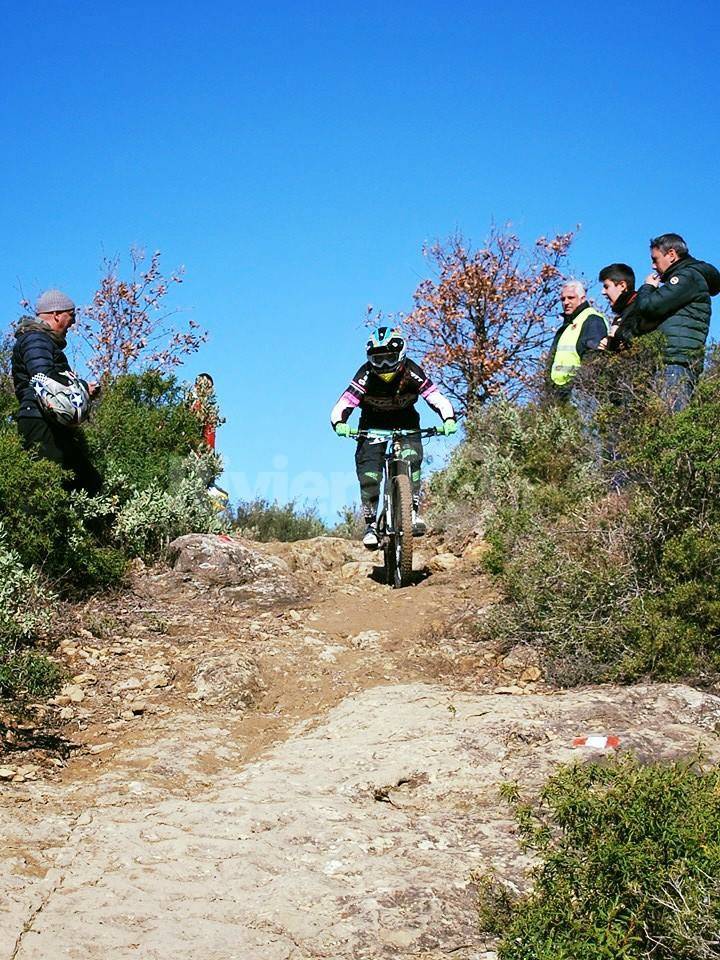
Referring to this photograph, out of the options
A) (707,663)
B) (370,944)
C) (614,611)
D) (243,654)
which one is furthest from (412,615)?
(370,944)

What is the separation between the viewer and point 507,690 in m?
5.95

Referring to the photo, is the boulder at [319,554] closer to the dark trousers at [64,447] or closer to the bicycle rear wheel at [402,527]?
the bicycle rear wheel at [402,527]

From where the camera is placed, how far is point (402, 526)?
8734mm

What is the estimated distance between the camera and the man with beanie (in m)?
7.59

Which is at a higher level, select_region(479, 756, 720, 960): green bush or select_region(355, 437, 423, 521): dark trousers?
select_region(355, 437, 423, 521): dark trousers

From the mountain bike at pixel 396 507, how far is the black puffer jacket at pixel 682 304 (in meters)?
2.27

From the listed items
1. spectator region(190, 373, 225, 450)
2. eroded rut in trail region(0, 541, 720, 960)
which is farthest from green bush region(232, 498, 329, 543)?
eroded rut in trail region(0, 541, 720, 960)

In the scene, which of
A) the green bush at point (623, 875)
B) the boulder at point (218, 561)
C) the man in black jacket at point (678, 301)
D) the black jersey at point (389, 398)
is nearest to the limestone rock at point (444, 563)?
the black jersey at point (389, 398)

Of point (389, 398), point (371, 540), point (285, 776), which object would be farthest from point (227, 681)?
point (389, 398)

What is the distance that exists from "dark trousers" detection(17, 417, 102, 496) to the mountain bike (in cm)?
226

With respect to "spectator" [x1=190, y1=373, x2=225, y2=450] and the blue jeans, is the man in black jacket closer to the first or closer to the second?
the blue jeans

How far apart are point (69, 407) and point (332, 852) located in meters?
4.65

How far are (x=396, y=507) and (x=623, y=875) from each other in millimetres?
5969

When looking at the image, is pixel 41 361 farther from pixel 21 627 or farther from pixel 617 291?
pixel 617 291
